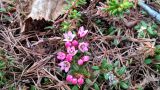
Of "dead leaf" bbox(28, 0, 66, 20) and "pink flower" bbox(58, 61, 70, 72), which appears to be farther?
"dead leaf" bbox(28, 0, 66, 20)

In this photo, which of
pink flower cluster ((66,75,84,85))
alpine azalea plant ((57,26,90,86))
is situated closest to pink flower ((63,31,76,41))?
alpine azalea plant ((57,26,90,86))

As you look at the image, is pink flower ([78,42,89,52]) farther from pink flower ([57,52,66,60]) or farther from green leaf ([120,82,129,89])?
green leaf ([120,82,129,89])

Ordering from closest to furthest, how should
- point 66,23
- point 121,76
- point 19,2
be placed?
1. point 121,76
2. point 66,23
3. point 19,2

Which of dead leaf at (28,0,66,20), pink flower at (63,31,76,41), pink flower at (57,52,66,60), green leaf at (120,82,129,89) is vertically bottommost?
green leaf at (120,82,129,89)

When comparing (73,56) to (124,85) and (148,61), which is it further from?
(148,61)

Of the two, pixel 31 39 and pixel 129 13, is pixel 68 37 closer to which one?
pixel 31 39

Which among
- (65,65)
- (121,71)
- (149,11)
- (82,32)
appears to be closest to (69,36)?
(82,32)

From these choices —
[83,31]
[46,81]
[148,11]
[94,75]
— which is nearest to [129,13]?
[148,11]

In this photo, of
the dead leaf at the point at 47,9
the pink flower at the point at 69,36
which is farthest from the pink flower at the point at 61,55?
the dead leaf at the point at 47,9
